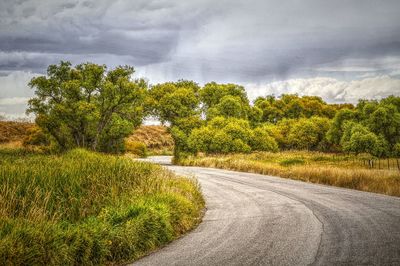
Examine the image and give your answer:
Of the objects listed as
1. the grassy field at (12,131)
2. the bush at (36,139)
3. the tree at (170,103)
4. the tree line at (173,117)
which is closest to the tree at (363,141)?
the tree line at (173,117)

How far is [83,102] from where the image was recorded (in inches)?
1328

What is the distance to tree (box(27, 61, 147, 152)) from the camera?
1359 inches

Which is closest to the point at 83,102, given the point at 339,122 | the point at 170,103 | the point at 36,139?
the point at 170,103

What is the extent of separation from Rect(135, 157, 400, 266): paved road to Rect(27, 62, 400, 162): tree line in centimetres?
2480

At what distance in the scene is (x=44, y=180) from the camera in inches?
404

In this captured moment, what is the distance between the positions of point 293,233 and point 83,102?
29.0m

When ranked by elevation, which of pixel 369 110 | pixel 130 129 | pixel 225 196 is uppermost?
pixel 369 110

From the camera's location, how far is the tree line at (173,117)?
35.3 m

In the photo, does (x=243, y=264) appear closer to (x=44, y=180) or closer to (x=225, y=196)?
(x=44, y=180)

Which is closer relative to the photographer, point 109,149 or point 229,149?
point 109,149

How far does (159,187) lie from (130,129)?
28.9 meters

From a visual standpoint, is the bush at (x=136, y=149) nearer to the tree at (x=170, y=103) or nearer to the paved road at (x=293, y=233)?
the tree at (x=170, y=103)

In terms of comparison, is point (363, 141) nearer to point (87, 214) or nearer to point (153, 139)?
point (87, 214)

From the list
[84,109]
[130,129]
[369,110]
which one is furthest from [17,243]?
[369,110]
